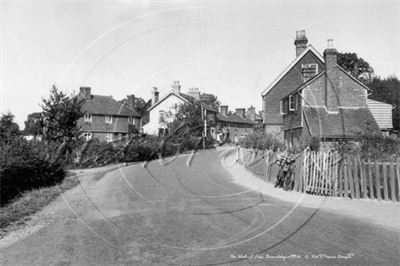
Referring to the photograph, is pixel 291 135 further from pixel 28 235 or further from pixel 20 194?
pixel 28 235

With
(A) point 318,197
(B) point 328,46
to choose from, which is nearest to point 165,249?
(A) point 318,197

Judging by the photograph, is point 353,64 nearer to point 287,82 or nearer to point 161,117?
point 287,82

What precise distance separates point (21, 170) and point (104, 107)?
144ft

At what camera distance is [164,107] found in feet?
187

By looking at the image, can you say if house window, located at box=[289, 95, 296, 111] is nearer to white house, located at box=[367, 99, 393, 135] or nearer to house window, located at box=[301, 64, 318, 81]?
house window, located at box=[301, 64, 318, 81]

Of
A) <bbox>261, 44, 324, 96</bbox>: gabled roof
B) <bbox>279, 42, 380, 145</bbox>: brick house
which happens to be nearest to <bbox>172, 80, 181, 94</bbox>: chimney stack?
<bbox>261, 44, 324, 96</bbox>: gabled roof

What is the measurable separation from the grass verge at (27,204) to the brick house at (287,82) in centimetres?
2505

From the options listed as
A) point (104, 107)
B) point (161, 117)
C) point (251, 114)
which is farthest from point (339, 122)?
point (251, 114)

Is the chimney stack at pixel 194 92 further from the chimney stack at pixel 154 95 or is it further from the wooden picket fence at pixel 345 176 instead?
the wooden picket fence at pixel 345 176

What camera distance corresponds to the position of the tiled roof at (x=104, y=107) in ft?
172

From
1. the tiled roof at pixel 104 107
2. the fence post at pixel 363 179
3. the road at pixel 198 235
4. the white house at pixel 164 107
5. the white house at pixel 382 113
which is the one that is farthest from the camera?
the white house at pixel 164 107

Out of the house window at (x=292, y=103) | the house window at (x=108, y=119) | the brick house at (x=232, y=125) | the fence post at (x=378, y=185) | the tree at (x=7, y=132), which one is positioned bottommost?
the fence post at (x=378, y=185)

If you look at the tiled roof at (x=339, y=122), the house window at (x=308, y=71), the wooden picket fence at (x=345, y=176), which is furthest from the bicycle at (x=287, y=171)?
the house window at (x=308, y=71)

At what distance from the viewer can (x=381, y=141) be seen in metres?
14.7
